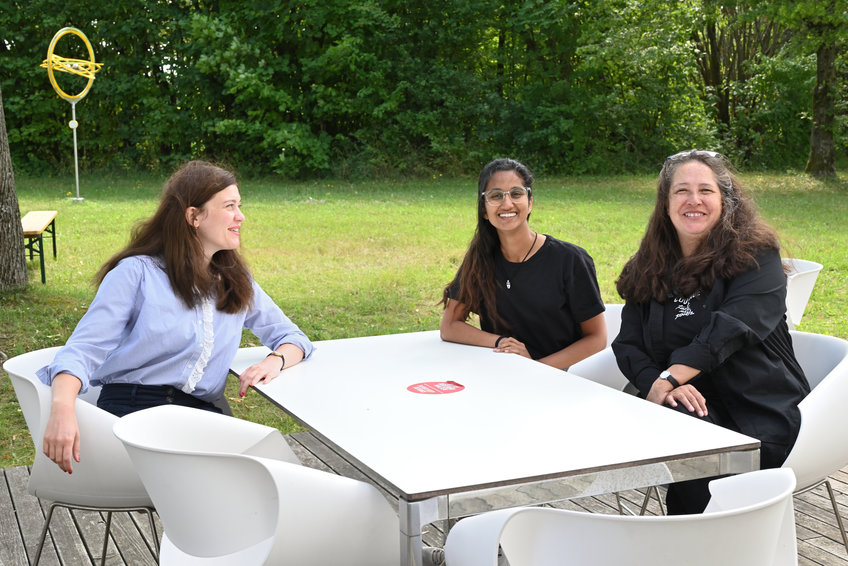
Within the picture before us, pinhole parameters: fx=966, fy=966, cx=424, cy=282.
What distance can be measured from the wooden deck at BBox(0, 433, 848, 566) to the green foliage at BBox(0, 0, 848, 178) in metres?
15.7

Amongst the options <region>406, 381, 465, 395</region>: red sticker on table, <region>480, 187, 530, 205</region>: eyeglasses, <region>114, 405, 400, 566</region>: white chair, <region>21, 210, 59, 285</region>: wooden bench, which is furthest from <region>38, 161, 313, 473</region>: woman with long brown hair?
<region>21, 210, 59, 285</region>: wooden bench

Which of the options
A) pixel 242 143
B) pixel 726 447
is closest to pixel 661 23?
pixel 242 143

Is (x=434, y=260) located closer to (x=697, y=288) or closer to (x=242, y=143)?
(x=697, y=288)

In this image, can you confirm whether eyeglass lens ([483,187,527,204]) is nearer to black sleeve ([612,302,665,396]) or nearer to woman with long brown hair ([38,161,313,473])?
black sleeve ([612,302,665,396])

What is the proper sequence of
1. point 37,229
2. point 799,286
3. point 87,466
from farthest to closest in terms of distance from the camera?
point 37,229
point 799,286
point 87,466

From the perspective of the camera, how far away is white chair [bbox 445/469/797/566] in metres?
1.53

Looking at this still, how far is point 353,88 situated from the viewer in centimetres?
2044

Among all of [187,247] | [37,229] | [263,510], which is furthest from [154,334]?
[37,229]

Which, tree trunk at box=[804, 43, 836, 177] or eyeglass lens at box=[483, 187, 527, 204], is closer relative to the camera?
eyeglass lens at box=[483, 187, 527, 204]

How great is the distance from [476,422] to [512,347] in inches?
42.8

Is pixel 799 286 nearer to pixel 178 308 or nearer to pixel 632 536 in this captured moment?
pixel 178 308

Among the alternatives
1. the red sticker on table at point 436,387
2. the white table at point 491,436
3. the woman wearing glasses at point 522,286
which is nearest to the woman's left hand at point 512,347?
the woman wearing glasses at point 522,286

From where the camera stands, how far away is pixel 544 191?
16.5 metres

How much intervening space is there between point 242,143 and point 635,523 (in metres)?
19.2
